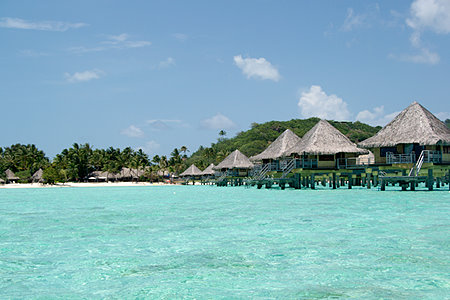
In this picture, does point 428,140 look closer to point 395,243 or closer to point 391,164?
point 391,164

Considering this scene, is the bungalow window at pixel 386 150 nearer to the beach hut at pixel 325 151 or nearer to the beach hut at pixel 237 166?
the beach hut at pixel 325 151

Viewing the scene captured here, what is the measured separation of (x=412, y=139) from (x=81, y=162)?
179 feet

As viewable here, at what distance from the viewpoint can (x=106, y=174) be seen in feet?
229

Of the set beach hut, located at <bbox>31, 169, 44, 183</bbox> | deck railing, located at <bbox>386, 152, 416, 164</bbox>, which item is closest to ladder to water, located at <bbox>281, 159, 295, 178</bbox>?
deck railing, located at <bbox>386, 152, 416, 164</bbox>

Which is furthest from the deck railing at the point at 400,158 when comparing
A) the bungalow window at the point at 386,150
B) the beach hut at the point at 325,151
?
the beach hut at the point at 325,151

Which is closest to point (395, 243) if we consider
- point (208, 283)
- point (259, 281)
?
point (259, 281)

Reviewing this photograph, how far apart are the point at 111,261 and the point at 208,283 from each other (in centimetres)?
207

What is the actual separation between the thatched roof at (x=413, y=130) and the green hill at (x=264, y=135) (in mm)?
50488

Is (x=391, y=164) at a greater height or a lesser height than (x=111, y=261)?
greater

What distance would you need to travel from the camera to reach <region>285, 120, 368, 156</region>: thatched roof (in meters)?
27.6

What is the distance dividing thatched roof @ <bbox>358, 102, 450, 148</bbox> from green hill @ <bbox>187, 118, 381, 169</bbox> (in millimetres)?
→ 50488

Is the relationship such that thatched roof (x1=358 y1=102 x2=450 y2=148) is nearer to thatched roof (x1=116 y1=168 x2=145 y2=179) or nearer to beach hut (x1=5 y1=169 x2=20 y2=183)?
thatched roof (x1=116 y1=168 x2=145 y2=179)

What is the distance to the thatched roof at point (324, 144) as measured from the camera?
90.6ft

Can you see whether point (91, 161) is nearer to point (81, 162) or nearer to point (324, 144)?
point (81, 162)
